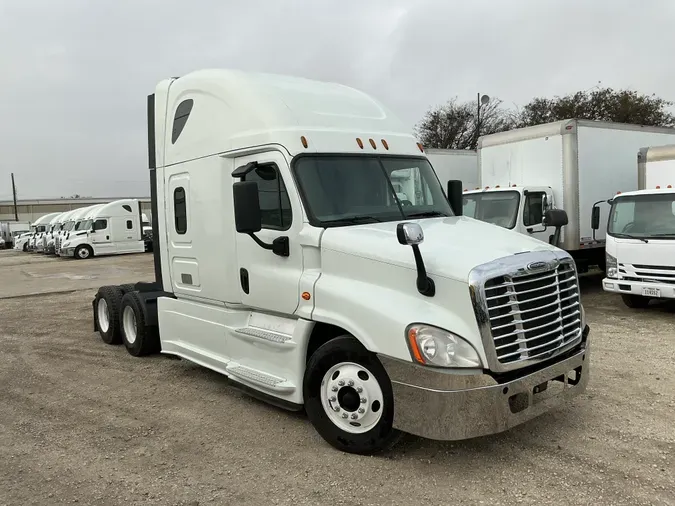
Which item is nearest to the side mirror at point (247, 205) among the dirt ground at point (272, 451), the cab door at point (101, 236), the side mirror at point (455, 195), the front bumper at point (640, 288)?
the dirt ground at point (272, 451)

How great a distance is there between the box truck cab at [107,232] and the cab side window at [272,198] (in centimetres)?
2956

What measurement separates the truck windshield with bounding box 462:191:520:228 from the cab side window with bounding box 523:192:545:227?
0.63 ft

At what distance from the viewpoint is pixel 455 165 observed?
1474 cm

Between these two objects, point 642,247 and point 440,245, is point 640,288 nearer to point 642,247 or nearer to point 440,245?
point 642,247

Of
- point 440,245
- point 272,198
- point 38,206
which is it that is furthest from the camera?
point 38,206

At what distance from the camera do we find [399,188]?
5359mm

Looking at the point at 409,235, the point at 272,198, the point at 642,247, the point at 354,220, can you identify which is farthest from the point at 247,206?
the point at 642,247

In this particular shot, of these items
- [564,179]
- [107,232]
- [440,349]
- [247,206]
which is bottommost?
[440,349]

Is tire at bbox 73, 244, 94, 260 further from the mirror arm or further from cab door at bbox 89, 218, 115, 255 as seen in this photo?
the mirror arm

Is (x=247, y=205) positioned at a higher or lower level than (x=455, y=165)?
lower

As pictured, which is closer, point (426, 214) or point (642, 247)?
point (426, 214)

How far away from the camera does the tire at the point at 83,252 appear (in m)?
32.3

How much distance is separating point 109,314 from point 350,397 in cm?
535

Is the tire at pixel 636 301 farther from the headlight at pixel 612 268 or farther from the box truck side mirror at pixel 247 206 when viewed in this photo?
the box truck side mirror at pixel 247 206
